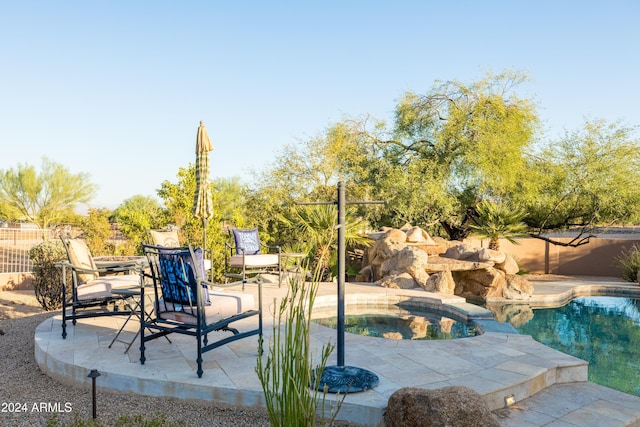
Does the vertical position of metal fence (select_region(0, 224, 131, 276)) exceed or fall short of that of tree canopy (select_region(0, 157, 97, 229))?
it falls short

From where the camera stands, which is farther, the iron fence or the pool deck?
the iron fence

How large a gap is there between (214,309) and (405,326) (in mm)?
3515

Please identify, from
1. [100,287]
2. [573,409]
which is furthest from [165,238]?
[573,409]

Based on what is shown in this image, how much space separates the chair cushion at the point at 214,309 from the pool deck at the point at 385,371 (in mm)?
384

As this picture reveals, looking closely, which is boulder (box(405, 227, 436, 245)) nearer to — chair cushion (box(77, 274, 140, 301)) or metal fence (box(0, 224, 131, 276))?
Result: metal fence (box(0, 224, 131, 276))

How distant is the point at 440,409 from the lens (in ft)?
8.25

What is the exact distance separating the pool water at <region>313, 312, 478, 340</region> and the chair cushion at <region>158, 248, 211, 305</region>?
2.81 m

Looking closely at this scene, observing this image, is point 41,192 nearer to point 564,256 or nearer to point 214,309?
point 564,256

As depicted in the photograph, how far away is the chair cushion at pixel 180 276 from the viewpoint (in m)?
3.43

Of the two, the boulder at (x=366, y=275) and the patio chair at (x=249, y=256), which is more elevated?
the patio chair at (x=249, y=256)

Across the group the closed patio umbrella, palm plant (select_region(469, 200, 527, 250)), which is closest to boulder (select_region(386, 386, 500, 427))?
the closed patio umbrella

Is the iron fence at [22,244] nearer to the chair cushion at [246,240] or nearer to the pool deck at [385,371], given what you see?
the chair cushion at [246,240]

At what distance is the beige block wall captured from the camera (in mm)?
15172

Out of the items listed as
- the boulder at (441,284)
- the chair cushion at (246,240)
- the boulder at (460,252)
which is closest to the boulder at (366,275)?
the boulder at (460,252)
